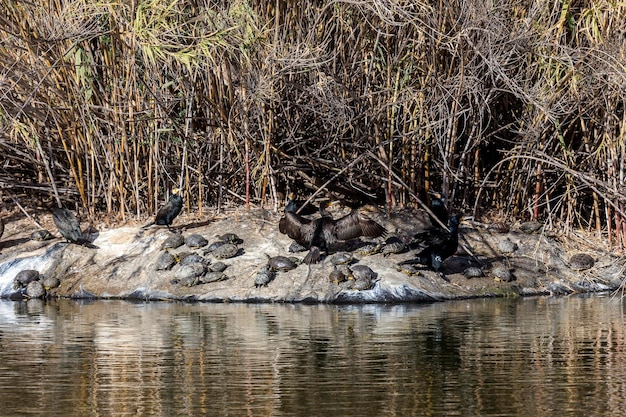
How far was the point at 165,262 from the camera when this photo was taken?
1491 centimetres

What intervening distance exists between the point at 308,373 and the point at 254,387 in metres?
0.68

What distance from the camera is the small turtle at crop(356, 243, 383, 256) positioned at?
14867 millimetres

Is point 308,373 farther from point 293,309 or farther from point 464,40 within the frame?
point 464,40

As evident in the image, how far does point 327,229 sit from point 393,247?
876mm

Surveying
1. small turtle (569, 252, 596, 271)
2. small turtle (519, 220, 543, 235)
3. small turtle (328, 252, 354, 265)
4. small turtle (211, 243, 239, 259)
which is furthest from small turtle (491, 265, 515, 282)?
small turtle (211, 243, 239, 259)

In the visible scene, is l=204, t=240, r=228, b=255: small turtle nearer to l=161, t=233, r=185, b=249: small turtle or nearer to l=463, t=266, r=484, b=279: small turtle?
l=161, t=233, r=185, b=249: small turtle

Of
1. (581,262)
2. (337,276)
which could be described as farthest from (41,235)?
(581,262)

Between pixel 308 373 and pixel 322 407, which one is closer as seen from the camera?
pixel 322 407

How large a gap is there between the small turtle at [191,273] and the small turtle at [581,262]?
482 centimetres

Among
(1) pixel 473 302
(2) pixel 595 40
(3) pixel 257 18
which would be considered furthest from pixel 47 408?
(2) pixel 595 40

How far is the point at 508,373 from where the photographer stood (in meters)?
8.76

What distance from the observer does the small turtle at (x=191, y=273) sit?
47.8 ft

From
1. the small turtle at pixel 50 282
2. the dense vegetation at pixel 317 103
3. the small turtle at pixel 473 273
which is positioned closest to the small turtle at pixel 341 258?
the dense vegetation at pixel 317 103

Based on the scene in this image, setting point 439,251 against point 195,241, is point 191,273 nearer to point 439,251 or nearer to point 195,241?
point 195,241
